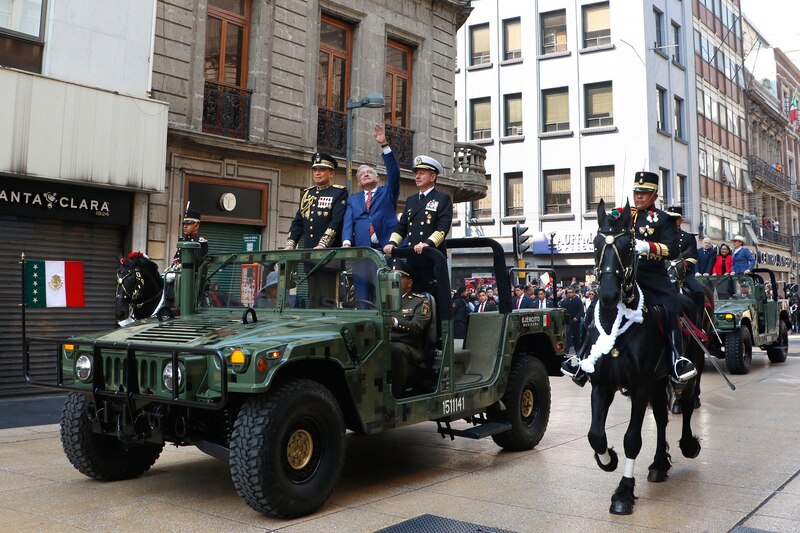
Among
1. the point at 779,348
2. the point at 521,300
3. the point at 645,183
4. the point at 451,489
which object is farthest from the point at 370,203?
the point at 779,348

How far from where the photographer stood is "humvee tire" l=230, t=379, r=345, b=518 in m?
4.93

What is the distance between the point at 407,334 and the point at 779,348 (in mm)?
14574

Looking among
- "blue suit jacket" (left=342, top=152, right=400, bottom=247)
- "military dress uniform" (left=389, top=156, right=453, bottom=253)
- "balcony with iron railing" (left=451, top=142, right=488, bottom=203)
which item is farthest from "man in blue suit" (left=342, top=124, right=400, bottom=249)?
"balcony with iron railing" (left=451, top=142, right=488, bottom=203)

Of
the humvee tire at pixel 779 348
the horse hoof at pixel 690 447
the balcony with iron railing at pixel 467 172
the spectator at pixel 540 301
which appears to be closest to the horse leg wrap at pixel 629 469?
the horse hoof at pixel 690 447

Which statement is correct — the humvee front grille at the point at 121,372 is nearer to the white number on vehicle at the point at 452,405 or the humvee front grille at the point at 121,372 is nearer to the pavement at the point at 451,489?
the pavement at the point at 451,489

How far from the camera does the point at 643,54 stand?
33.5m

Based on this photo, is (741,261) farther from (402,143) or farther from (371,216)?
(371,216)

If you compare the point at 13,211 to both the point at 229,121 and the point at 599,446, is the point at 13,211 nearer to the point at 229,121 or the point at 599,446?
the point at 229,121

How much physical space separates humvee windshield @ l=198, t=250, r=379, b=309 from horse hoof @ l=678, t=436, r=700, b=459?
10.5 feet

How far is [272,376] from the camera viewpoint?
493 centimetres

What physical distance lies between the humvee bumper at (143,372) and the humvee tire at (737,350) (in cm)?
1278

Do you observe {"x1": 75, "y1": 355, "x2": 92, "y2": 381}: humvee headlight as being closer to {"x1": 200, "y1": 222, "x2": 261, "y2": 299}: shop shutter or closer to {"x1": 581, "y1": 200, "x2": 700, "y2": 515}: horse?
{"x1": 581, "y1": 200, "x2": 700, "y2": 515}: horse

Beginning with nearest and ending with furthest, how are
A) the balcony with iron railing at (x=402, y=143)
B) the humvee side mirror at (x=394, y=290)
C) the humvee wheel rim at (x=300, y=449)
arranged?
the humvee wheel rim at (x=300, y=449)
the humvee side mirror at (x=394, y=290)
the balcony with iron railing at (x=402, y=143)

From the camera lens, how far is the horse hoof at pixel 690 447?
273 inches
